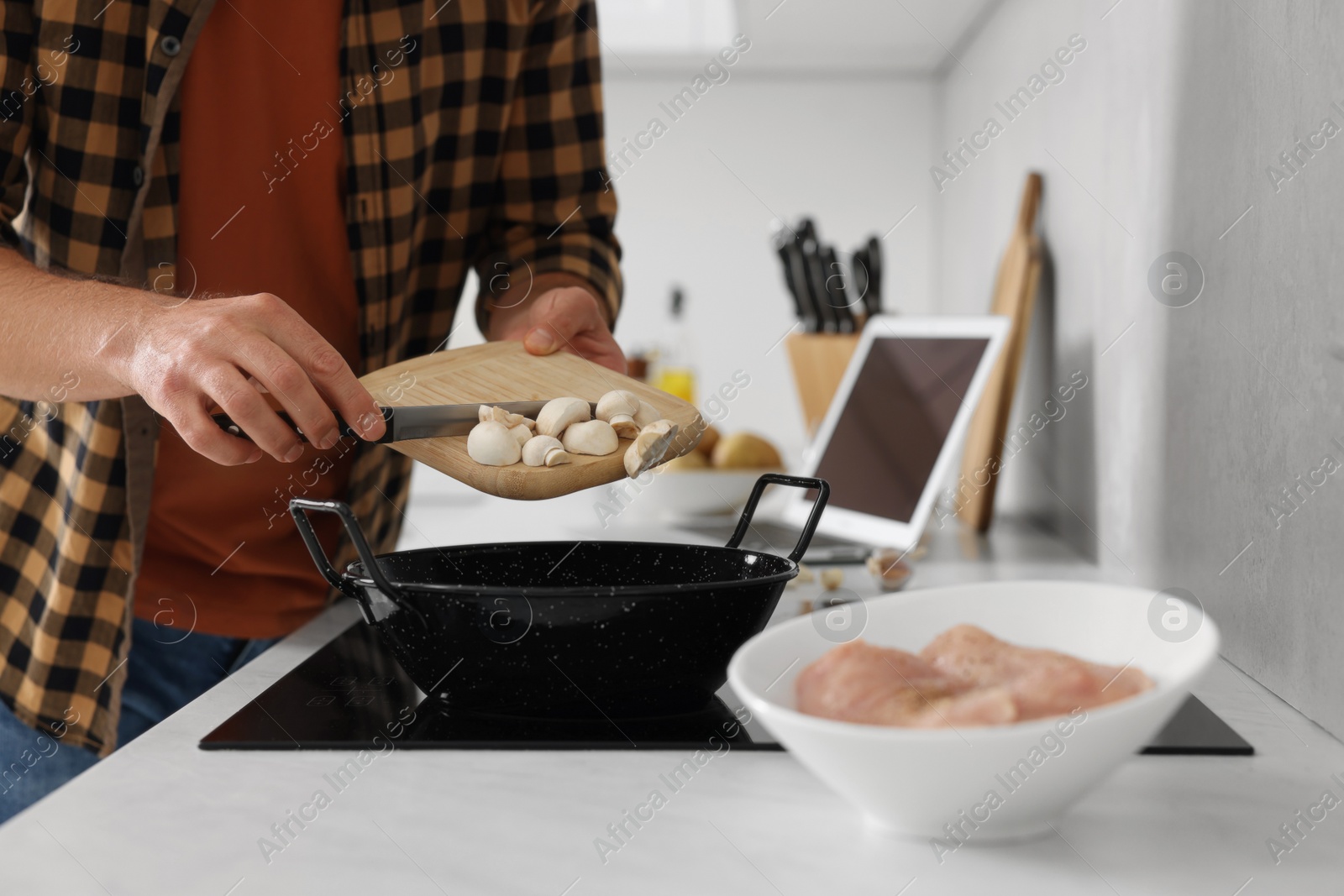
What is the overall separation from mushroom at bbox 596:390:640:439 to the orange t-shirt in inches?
12.2

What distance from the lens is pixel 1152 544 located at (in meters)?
0.90

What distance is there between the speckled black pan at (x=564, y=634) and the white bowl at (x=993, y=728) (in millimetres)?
88

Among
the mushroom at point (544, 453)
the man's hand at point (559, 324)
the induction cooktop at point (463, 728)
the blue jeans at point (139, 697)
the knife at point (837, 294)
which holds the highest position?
the knife at point (837, 294)

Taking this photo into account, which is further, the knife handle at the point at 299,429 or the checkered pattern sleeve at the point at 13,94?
the checkered pattern sleeve at the point at 13,94

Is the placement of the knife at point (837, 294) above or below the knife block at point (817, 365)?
above

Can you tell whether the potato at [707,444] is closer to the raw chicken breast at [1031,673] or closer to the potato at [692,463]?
the potato at [692,463]

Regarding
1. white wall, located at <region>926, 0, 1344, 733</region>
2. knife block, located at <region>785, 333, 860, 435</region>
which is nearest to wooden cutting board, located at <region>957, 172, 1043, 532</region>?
white wall, located at <region>926, 0, 1344, 733</region>

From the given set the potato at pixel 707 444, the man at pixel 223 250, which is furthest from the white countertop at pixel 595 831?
the potato at pixel 707 444

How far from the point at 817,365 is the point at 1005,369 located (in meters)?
0.37

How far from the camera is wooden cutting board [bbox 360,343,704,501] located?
2.38ft

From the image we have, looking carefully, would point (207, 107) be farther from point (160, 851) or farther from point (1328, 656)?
point (1328, 656)

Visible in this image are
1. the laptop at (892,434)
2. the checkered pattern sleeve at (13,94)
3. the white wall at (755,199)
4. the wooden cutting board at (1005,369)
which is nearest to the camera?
the checkered pattern sleeve at (13,94)

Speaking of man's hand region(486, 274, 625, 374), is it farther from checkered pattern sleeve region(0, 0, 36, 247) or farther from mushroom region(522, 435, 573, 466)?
checkered pattern sleeve region(0, 0, 36, 247)

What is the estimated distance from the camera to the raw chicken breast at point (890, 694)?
1.36ft
